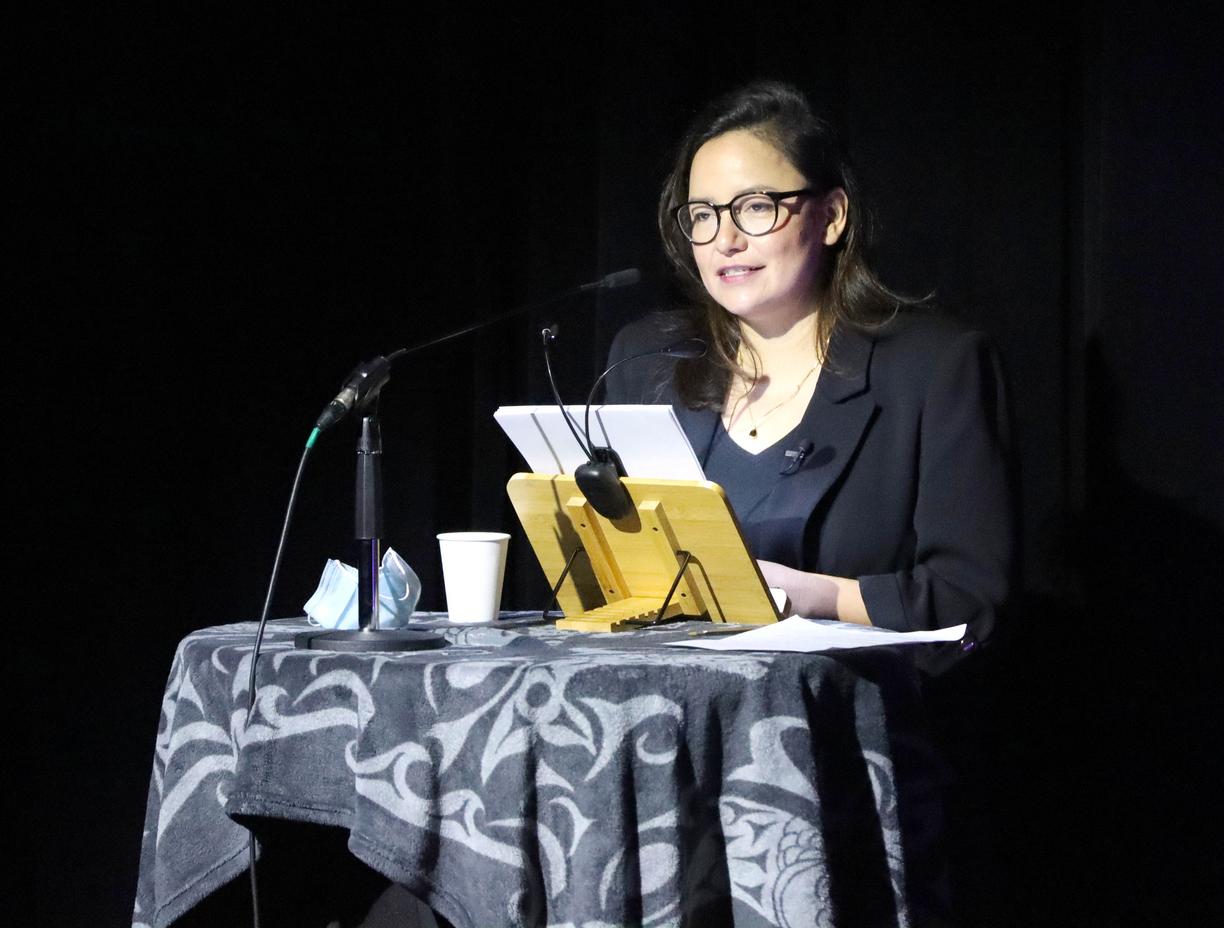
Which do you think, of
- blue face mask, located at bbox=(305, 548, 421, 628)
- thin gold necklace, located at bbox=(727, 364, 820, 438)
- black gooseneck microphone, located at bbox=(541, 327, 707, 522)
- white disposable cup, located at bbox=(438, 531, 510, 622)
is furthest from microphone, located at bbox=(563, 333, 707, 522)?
thin gold necklace, located at bbox=(727, 364, 820, 438)

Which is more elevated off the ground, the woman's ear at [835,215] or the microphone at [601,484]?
the woman's ear at [835,215]

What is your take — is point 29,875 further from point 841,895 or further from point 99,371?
point 841,895

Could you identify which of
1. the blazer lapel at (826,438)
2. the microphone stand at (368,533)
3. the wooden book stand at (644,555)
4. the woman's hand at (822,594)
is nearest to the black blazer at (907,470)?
the blazer lapel at (826,438)

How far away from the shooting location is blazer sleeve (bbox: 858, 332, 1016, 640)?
6.37ft

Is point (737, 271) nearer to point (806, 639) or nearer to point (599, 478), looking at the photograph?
point (599, 478)

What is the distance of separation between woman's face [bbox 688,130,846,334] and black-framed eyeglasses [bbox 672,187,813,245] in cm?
1

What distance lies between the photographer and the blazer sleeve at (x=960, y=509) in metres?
1.94

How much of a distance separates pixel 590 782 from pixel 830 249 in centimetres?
136

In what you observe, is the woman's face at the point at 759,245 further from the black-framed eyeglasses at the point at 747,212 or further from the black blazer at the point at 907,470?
the black blazer at the point at 907,470

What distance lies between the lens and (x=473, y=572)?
1825 millimetres

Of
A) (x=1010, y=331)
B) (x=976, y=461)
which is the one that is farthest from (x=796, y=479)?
(x=1010, y=331)

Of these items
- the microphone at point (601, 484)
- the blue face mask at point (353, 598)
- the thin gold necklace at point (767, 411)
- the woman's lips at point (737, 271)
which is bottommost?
the blue face mask at point (353, 598)

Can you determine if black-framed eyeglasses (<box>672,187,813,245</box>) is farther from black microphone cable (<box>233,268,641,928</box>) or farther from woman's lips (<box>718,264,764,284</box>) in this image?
black microphone cable (<box>233,268,641,928</box>)

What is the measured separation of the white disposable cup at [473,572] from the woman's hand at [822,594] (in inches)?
15.0
